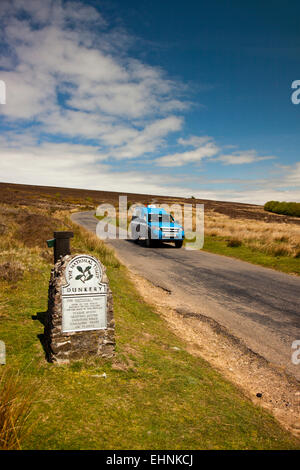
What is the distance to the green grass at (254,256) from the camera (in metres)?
12.6

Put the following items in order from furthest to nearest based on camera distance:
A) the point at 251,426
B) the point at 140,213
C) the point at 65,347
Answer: the point at 140,213 < the point at 65,347 < the point at 251,426

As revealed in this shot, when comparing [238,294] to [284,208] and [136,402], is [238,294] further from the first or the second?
[284,208]

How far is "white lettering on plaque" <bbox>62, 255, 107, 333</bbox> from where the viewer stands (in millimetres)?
3672

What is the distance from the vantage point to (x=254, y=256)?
1489 cm

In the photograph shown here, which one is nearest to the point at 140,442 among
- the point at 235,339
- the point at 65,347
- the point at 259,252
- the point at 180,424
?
the point at 180,424

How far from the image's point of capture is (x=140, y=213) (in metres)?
18.2

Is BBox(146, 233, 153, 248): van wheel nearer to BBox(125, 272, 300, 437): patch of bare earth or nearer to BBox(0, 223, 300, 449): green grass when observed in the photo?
BBox(125, 272, 300, 437): patch of bare earth

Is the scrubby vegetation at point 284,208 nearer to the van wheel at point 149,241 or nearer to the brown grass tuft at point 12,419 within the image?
the van wheel at point 149,241

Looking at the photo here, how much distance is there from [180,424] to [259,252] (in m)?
14.4

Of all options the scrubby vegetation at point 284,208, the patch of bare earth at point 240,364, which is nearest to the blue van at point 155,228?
the patch of bare earth at point 240,364

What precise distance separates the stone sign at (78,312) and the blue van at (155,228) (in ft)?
39.6

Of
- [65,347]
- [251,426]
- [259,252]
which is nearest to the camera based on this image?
[251,426]
